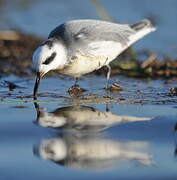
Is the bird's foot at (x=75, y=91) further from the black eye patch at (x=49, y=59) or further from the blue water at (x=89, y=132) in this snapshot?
the black eye patch at (x=49, y=59)

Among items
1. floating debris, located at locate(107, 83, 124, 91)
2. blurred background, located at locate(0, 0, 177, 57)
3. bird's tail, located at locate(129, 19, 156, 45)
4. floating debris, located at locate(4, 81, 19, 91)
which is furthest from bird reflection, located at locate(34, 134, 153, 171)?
blurred background, located at locate(0, 0, 177, 57)

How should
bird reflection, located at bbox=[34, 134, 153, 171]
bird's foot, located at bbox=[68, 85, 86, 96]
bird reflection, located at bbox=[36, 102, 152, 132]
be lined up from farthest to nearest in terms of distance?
bird's foot, located at bbox=[68, 85, 86, 96]
bird reflection, located at bbox=[36, 102, 152, 132]
bird reflection, located at bbox=[34, 134, 153, 171]

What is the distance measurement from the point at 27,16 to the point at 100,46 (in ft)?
16.4

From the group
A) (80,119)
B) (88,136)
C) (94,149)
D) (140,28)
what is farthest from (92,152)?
(140,28)

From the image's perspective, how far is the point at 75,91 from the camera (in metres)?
7.67

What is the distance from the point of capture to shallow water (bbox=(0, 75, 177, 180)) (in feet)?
15.8

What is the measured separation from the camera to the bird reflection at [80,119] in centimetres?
597

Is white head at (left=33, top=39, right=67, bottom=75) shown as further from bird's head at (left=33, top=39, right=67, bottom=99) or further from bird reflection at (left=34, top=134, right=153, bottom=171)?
bird reflection at (left=34, top=134, right=153, bottom=171)

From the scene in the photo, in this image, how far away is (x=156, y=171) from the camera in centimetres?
476

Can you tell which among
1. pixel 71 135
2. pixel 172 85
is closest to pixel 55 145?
pixel 71 135

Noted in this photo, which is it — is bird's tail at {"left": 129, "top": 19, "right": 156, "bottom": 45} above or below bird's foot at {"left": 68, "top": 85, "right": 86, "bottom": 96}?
above

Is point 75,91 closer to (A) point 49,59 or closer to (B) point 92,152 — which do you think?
(A) point 49,59

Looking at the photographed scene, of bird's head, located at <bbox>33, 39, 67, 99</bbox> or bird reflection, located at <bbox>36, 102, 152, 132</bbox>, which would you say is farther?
bird's head, located at <bbox>33, 39, 67, 99</bbox>

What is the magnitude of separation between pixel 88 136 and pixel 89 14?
7.42m
